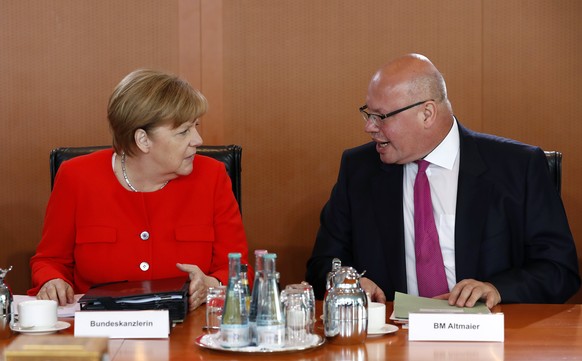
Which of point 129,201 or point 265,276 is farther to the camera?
point 129,201

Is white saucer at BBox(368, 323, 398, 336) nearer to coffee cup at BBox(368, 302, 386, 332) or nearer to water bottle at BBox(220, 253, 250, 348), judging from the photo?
coffee cup at BBox(368, 302, 386, 332)

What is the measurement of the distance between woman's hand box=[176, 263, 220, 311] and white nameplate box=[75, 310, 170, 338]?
340 mm

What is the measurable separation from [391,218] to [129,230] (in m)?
0.85

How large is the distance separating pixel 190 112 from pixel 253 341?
1069 millimetres

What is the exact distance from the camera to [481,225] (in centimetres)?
288

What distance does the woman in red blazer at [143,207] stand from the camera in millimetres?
2801

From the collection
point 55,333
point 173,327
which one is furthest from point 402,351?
point 55,333

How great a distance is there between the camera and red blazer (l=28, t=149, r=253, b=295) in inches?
110

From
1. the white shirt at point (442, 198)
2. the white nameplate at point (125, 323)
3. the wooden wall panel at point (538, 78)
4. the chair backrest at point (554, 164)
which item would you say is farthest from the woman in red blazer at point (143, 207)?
the wooden wall panel at point (538, 78)

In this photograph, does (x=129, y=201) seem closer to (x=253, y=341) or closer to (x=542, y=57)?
(x=253, y=341)

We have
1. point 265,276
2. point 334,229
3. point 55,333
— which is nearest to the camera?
point 265,276

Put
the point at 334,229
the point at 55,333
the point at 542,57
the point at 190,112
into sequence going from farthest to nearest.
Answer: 1. the point at 542,57
2. the point at 334,229
3. the point at 190,112
4. the point at 55,333

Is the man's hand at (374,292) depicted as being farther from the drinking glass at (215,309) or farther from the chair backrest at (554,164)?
the chair backrest at (554,164)

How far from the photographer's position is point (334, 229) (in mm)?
3055
